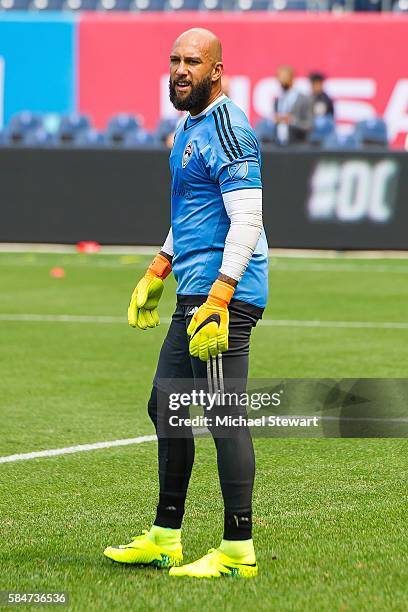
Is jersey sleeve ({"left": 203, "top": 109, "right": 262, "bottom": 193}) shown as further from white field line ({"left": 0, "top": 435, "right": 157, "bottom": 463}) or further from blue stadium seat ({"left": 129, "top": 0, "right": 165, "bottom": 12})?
blue stadium seat ({"left": 129, "top": 0, "right": 165, "bottom": 12})

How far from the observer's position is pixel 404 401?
27.6 feet

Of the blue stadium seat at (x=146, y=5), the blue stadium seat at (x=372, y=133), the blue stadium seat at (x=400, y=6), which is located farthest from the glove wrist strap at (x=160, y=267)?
the blue stadium seat at (x=146, y=5)

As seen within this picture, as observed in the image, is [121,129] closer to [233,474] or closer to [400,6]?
[400,6]

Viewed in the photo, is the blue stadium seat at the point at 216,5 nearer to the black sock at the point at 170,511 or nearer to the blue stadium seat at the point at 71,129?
the blue stadium seat at the point at 71,129

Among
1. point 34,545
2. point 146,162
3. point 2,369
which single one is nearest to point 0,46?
point 146,162

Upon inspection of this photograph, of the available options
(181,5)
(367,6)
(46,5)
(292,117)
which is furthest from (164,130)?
(46,5)

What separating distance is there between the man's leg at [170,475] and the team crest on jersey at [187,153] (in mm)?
586

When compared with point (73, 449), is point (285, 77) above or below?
below

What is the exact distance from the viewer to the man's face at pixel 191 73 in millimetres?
4875

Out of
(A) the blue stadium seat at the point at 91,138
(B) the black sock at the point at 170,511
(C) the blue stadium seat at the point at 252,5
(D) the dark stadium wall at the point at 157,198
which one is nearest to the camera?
(B) the black sock at the point at 170,511

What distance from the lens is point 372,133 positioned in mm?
22156

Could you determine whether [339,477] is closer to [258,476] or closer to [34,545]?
[258,476]

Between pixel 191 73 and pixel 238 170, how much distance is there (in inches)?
16.2

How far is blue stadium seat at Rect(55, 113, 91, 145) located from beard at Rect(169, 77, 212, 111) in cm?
1802
